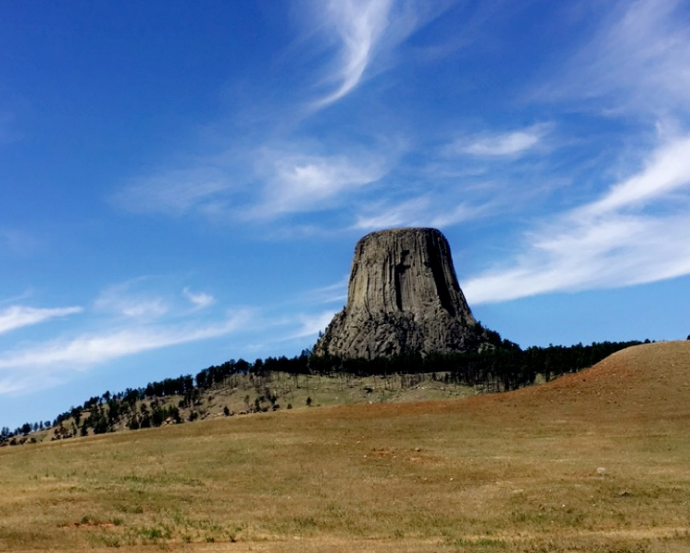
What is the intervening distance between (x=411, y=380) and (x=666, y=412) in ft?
406

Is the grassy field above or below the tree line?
below

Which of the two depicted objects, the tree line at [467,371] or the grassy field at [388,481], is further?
the tree line at [467,371]

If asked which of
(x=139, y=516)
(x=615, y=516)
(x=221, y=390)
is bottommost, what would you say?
(x=615, y=516)

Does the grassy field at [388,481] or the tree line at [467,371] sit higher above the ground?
the tree line at [467,371]

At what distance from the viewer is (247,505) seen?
34.0 meters

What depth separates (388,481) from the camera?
40031 mm

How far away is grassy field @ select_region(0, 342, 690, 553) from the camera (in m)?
27.1

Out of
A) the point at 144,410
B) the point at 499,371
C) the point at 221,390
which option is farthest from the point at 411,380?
the point at 144,410

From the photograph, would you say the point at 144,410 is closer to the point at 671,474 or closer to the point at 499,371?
the point at 499,371

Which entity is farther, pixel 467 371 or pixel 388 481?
pixel 467 371

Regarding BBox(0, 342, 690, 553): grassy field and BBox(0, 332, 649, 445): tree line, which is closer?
BBox(0, 342, 690, 553): grassy field

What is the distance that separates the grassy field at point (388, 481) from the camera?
27094mm

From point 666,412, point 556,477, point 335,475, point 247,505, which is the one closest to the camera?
point 247,505

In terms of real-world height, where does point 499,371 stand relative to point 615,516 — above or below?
above
